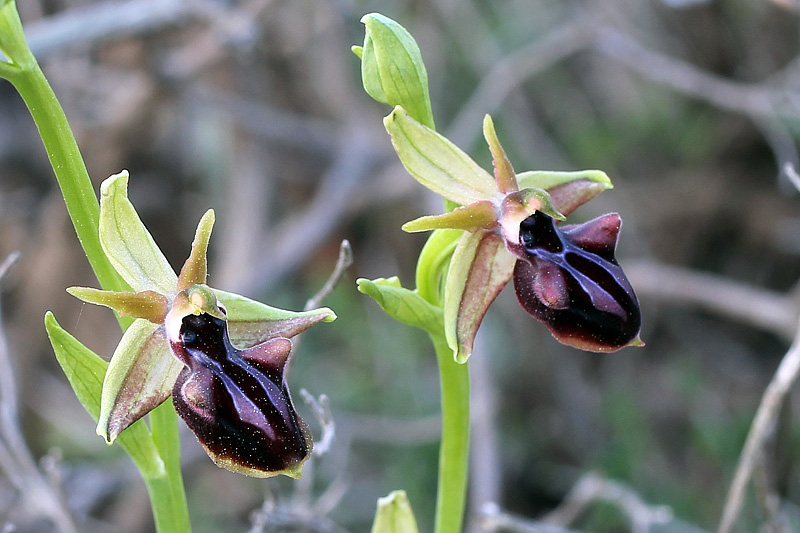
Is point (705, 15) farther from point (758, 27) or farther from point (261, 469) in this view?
point (261, 469)

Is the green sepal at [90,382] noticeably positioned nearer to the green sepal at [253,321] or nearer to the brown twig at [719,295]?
the green sepal at [253,321]

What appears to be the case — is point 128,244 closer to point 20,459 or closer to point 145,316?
point 145,316

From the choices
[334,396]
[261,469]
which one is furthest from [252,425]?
[334,396]

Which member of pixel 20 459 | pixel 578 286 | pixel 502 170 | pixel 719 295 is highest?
pixel 719 295

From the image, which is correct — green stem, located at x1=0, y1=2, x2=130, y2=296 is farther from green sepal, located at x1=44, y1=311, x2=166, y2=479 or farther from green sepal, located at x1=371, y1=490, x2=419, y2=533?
green sepal, located at x1=371, y1=490, x2=419, y2=533

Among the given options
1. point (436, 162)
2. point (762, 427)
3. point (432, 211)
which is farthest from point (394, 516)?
point (432, 211)

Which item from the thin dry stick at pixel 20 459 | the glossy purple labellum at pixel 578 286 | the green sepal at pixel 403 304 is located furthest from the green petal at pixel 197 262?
the thin dry stick at pixel 20 459
